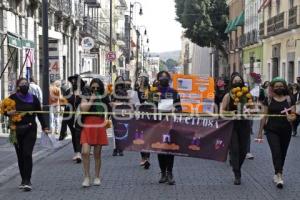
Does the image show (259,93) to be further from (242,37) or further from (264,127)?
(242,37)

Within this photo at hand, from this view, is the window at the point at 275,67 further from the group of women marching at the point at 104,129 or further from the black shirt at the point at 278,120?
the black shirt at the point at 278,120

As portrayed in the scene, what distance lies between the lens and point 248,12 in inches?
1991

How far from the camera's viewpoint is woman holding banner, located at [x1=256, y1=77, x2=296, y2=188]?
30.0 ft

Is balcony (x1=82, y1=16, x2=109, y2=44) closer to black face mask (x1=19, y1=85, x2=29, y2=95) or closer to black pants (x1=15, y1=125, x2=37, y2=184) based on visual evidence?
black face mask (x1=19, y1=85, x2=29, y2=95)

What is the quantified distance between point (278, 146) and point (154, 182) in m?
1.97

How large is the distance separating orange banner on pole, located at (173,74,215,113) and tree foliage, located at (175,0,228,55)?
36818mm

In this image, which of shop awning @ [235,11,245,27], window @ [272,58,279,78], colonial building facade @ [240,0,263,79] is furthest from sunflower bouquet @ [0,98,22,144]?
shop awning @ [235,11,245,27]

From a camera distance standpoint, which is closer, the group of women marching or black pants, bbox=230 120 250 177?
the group of women marching

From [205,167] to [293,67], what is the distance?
25699 millimetres

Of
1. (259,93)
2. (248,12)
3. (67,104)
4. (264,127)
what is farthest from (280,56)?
(264,127)

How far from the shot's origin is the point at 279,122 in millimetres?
9195

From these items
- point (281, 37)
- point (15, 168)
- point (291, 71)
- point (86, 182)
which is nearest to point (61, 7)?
point (281, 37)

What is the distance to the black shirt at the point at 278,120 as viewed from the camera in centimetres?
917

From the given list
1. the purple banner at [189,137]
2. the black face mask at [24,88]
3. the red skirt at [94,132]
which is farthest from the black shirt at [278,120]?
the black face mask at [24,88]
